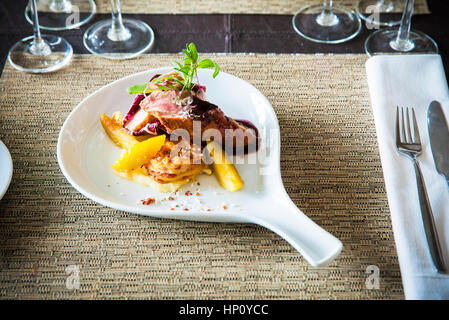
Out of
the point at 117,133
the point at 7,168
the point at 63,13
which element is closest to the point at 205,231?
the point at 117,133

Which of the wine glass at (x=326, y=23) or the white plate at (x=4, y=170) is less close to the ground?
the wine glass at (x=326, y=23)

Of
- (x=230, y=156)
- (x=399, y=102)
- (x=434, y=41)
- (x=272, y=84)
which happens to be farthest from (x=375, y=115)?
(x=434, y=41)

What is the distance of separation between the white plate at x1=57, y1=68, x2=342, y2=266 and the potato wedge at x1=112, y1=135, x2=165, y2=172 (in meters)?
0.05

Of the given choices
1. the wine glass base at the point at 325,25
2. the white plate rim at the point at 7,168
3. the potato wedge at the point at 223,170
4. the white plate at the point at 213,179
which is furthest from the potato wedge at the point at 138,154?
the wine glass base at the point at 325,25

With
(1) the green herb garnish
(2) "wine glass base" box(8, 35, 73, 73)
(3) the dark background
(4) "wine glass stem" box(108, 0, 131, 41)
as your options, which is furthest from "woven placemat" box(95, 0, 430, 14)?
(1) the green herb garnish

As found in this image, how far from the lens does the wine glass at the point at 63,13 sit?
2055 millimetres

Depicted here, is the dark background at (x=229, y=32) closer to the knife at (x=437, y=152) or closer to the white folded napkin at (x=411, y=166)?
the white folded napkin at (x=411, y=166)

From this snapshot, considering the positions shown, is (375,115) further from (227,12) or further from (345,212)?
(227,12)

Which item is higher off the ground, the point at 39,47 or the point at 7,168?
the point at 39,47

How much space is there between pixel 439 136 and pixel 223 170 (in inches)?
25.4

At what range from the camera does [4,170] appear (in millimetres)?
1349

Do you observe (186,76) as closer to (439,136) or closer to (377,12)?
(439,136)

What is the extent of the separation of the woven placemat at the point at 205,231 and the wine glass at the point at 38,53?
163 mm

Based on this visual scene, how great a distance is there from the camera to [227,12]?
2094mm
